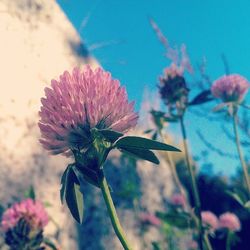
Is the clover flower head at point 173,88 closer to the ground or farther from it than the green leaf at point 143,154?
farther from it

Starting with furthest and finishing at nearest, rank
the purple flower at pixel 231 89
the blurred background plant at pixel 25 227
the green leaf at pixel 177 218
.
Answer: the purple flower at pixel 231 89 < the green leaf at pixel 177 218 < the blurred background plant at pixel 25 227

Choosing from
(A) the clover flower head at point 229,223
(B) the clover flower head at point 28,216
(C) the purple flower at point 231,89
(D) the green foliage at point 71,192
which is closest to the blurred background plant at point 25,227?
(B) the clover flower head at point 28,216

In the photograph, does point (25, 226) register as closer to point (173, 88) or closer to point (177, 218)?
point (177, 218)

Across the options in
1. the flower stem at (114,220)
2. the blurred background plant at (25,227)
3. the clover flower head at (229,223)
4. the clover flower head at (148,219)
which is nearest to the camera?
the flower stem at (114,220)

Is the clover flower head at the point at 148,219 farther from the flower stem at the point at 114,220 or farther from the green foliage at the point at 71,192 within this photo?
the flower stem at the point at 114,220

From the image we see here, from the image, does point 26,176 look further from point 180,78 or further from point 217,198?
point 217,198

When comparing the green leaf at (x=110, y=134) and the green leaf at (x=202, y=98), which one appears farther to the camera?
the green leaf at (x=202, y=98)

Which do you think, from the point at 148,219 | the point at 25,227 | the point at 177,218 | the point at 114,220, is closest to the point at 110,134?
the point at 114,220
